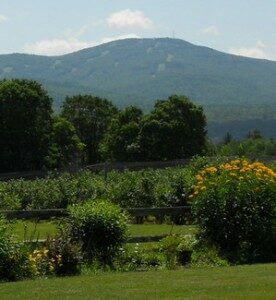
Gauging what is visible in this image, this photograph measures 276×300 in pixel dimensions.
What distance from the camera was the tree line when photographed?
59219 mm

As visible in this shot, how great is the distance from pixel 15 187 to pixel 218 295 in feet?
85.0

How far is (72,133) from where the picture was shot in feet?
229

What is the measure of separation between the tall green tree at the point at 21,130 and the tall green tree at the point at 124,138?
908 centimetres

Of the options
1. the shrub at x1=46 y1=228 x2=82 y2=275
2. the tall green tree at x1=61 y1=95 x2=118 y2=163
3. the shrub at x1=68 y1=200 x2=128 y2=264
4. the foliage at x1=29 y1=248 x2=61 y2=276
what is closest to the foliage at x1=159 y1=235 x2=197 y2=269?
the shrub at x1=68 y1=200 x2=128 y2=264

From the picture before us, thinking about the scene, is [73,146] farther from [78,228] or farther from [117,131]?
[78,228]

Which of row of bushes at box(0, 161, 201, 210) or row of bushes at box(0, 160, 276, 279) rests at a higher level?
row of bushes at box(0, 160, 276, 279)

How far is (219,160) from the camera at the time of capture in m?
31.7

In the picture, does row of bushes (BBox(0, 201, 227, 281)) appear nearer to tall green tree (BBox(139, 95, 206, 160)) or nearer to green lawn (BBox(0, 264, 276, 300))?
green lawn (BBox(0, 264, 276, 300))

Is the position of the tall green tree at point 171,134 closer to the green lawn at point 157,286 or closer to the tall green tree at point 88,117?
the tall green tree at point 88,117

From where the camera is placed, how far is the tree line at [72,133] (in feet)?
194

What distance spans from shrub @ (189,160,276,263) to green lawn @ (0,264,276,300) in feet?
6.70

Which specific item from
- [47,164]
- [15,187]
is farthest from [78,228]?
[47,164]

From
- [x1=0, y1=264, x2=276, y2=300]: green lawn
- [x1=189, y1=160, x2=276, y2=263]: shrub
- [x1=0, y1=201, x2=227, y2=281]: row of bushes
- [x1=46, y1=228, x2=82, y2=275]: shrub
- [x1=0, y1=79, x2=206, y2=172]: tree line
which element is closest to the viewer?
[x1=0, y1=264, x2=276, y2=300]: green lawn

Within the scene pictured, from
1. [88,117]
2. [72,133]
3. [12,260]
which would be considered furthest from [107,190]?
[88,117]
